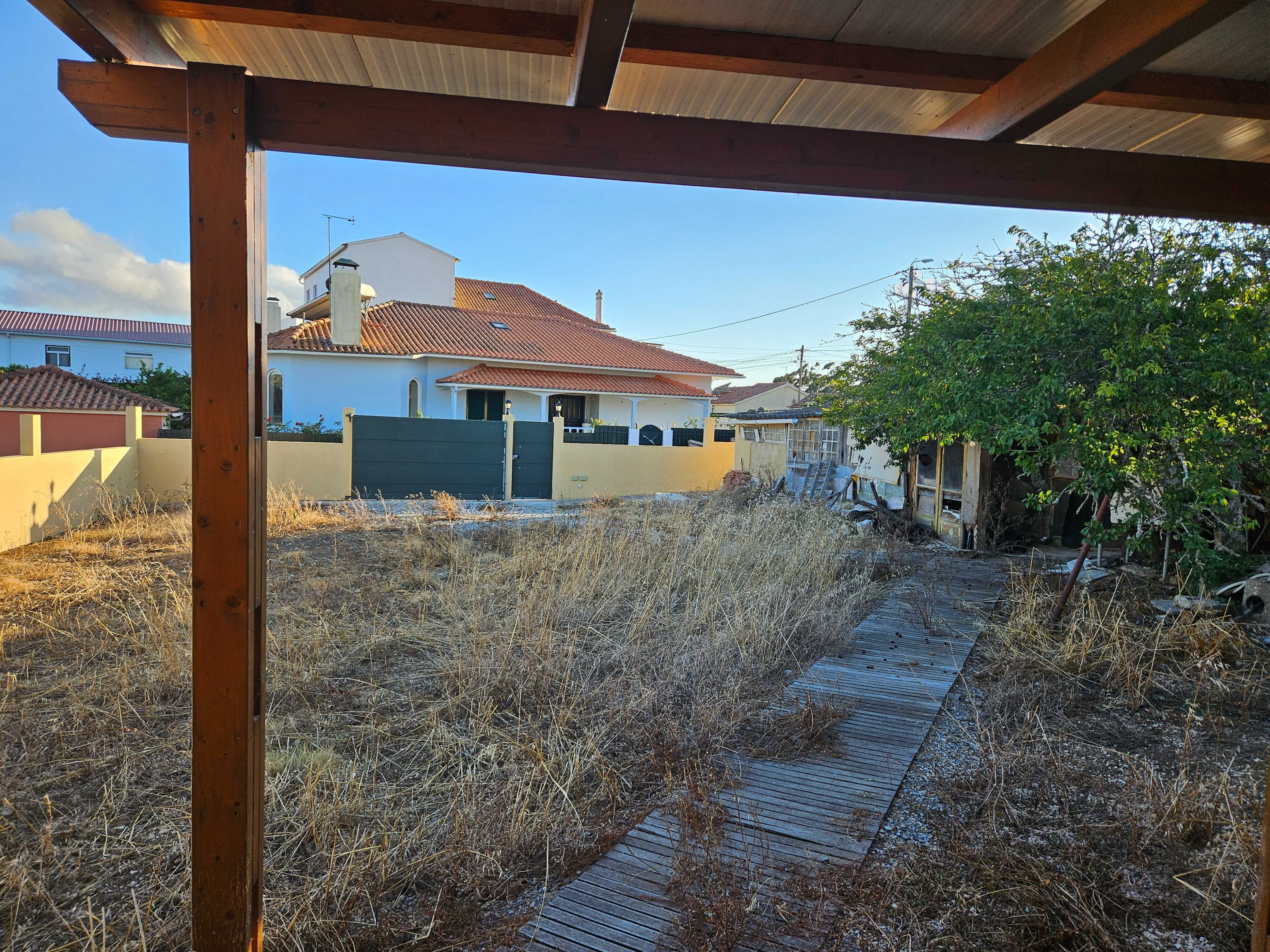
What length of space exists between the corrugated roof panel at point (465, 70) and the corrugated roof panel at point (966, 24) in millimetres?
950

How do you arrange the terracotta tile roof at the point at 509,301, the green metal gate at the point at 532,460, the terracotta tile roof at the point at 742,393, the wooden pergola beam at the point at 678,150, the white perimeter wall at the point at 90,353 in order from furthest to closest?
the terracotta tile roof at the point at 742,393
the white perimeter wall at the point at 90,353
the terracotta tile roof at the point at 509,301
the green metal gate at the point at 532,460
the wooden pergola beam at the point at 678,150

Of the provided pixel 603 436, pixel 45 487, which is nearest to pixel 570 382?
pixel 603 436

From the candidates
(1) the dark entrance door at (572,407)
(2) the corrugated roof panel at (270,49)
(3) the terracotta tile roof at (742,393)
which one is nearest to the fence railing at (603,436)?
(1) the dark entrance door at (572,407)

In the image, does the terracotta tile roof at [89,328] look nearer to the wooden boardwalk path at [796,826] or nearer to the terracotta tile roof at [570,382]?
the terracotta tile roof at [570,382]

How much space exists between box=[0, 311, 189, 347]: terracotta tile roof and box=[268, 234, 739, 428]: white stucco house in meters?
15.0

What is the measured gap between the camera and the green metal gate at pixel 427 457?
47.1ft

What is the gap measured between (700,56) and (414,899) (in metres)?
2.87

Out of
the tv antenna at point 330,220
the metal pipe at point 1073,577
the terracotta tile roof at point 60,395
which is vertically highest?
the tv antenna at point 330,220

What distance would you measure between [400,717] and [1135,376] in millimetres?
4788

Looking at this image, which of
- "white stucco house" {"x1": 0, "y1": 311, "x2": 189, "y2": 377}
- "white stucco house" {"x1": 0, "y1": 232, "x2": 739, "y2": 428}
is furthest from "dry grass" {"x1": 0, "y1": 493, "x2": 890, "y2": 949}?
"white stucco house" {"x1": 0, "y1": 311, "x2": 189, "y2": 377}

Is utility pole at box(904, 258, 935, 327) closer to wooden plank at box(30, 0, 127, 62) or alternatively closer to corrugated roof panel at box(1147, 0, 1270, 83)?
corrugated roof panel at box(1147, 0, 1270, 83)

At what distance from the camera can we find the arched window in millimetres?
21766

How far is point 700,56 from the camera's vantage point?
2.18 metres

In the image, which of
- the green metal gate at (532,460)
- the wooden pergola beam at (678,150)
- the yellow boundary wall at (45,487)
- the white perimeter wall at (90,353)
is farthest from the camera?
the white perimeter wall at (90,353)
